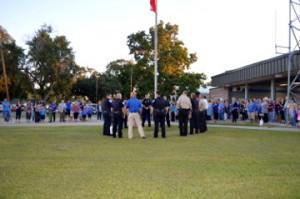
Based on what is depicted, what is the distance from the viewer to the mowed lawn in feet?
20.1

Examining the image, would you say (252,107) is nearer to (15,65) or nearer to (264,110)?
(264,110)

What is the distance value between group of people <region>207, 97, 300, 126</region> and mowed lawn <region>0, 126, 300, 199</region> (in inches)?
513

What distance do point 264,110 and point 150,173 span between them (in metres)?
22.6

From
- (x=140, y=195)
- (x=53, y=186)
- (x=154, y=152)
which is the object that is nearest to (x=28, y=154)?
(x=154, y=152)

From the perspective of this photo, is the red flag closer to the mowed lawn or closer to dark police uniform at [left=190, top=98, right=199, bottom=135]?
dark police uniform at [left=190, top=98, right=199, bottom=135]

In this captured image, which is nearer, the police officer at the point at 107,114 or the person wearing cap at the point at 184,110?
A: the person wearing cap at the point at 184,110

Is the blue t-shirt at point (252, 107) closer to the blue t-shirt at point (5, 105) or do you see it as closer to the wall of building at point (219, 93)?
the blue t-shirt at point (5, 105)

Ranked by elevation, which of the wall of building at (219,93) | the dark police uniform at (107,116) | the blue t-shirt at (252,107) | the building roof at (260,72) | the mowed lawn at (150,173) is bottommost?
the mowed lawn at (150,173)

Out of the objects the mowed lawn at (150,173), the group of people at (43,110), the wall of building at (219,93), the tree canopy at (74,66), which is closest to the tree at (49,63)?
the tree canopy at (74,66)

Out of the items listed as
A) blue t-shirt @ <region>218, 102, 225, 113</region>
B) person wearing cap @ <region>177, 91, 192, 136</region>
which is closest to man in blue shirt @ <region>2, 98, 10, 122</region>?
blue t-shirt @ <region>218, 102, 225, 113</region>

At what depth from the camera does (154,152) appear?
11352 millimetres

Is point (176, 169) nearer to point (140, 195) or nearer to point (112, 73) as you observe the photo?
point (140, 195)

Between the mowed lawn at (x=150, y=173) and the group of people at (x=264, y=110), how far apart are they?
42.8 ft

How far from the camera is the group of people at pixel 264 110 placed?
24.6 meters
